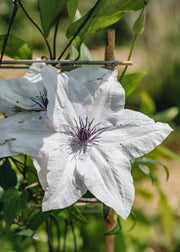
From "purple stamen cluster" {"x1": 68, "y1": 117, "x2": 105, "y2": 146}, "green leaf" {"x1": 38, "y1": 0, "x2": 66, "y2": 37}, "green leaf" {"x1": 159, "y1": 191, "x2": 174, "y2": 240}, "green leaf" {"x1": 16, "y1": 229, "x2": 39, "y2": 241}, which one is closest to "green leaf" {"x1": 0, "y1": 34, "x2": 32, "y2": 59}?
"green leaf" {"x1": 38, "y1": 0, "x2": 66, "y2": 37}

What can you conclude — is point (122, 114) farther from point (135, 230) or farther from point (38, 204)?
point (135, 230)

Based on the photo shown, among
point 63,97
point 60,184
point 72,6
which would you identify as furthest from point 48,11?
point 60,184

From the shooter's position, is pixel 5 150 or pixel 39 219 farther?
pixel 39 219

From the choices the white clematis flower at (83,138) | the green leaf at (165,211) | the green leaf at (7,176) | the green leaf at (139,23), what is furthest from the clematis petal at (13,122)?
the green leaf at (165,211)

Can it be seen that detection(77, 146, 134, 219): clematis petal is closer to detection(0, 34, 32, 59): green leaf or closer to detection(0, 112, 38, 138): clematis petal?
detection(0, 112, 38, 138): clematis petal

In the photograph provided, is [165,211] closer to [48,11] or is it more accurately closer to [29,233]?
[29,233]

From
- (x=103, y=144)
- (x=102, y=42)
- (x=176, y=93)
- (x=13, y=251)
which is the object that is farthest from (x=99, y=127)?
(x=102, y=42)
